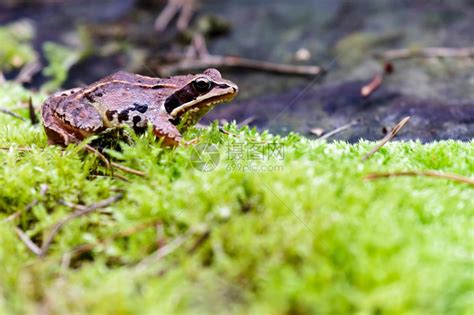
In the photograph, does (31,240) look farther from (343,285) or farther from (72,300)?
(343,285)

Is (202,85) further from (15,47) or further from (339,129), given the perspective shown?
(15,47)

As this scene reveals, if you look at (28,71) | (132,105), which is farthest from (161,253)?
(28,71)

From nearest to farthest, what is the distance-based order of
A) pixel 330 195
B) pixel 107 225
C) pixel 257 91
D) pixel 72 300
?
pixel 72 300 → pixel 330 195 → pixel 107 225 → pixel 257 91

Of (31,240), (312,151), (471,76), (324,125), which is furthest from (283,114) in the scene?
(31,240)

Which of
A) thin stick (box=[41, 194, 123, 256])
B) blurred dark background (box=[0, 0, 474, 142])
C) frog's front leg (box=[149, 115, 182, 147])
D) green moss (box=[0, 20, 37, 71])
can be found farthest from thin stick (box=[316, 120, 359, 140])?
green moss (box=[0, 20, 37, 71])

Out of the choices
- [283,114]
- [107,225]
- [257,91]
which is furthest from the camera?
[257,91]

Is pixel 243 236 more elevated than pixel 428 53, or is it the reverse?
pixel 243 236
